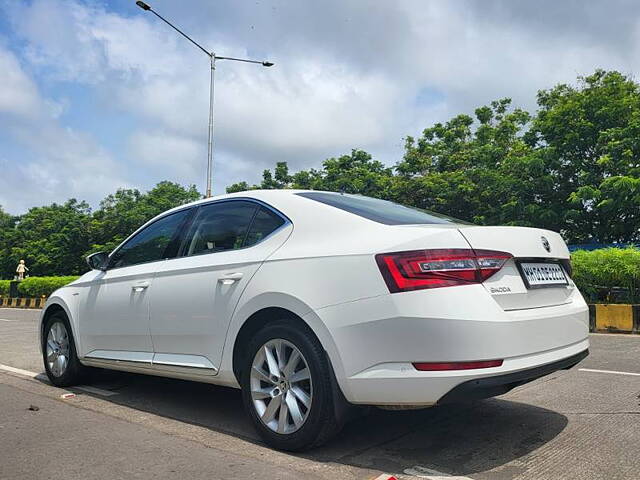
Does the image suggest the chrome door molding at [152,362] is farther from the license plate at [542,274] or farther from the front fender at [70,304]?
the license plate at [542,274]

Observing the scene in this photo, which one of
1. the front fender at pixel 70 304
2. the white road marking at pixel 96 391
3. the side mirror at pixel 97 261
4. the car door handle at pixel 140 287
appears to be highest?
the side mirror at pixel 97 261

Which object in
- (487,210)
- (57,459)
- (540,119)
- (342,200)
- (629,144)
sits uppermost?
(540,119)

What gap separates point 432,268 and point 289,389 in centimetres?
107

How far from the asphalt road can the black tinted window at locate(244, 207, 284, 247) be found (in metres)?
1.24

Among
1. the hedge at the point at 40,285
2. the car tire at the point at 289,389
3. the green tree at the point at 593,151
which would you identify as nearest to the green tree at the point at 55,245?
the hedge at the point at 40,285

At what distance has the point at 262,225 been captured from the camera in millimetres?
3676

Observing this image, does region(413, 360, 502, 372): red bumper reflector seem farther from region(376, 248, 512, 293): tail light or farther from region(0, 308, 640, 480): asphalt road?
region(0, 308, 640, 480): asphalt road

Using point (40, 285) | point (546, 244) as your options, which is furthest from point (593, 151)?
point (40, 285)

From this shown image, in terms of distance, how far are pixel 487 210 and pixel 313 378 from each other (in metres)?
22.9

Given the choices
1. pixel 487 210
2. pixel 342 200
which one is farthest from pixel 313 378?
pixel 487 210

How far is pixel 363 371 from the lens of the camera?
9.35ft

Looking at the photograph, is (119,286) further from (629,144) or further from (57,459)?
(629,144)

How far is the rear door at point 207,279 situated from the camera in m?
3.55

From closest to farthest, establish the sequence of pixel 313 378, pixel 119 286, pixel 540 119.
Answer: pixel 313 378 < pixel 119 286 < pixel 540 119
